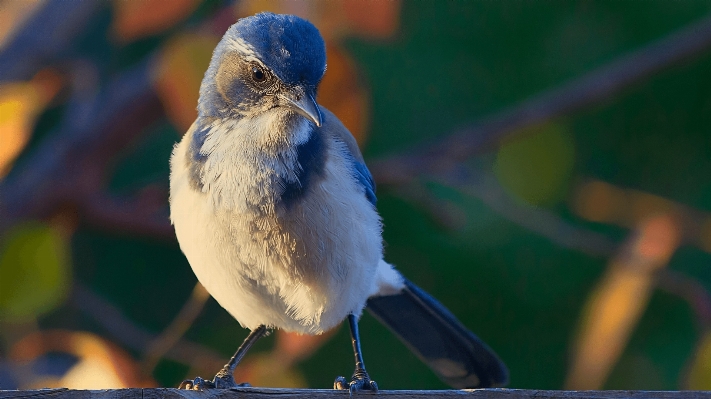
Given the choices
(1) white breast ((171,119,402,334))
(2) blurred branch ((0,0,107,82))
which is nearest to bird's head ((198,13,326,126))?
(1) white breast ((171,119,402,334))

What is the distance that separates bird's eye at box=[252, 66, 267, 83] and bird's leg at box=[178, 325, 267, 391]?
104 centimetres

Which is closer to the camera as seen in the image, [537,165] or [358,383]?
[358,383]

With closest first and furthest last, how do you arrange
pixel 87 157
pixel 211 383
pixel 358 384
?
pixel 358 384 → pixel 211 383 → pixel 87 157

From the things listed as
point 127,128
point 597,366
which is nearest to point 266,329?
point 127,128

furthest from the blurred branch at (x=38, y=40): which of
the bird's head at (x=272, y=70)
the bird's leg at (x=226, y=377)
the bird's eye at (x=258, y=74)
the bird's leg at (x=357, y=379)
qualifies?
the bird's leg at (x=357, y=379)

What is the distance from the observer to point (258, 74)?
9.04 feet

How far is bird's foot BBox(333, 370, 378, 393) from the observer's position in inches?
110

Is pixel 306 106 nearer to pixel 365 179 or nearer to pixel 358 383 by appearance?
pixel 365 179

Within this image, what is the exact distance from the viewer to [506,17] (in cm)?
445

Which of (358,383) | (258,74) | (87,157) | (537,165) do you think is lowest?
(358,383)

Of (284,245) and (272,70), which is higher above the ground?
(272,70)

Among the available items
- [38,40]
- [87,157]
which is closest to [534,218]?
[87,157]

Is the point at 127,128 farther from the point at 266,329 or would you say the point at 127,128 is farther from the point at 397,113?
the point at 397,113

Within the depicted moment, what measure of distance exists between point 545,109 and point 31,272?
216 cm
